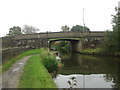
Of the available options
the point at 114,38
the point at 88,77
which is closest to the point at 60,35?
the point at 114,38

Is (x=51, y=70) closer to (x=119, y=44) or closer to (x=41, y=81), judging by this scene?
(x=41, y=81)

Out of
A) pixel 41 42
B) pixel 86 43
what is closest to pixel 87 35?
pixel 86 43

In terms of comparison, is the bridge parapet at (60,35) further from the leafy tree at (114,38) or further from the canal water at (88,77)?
the canal water at (88,77)

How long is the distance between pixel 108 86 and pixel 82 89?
231 centimetres

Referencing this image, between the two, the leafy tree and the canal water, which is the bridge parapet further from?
the canal water

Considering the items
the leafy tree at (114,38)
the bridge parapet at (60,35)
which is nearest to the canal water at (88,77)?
the leafy tree at (114,38)

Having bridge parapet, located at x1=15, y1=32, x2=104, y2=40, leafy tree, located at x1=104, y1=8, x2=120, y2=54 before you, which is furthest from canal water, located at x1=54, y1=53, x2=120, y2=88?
bridge parapet, located at x1=15, y1=32, x2=104, y2=40

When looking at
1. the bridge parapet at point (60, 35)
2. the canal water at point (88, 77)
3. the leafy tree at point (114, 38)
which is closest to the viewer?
the canal water at point (88, 77)

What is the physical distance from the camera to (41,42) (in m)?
43.2

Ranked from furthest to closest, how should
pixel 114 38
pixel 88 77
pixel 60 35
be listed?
pixel 60 35 < pixel 114 38 < pixel 88 77

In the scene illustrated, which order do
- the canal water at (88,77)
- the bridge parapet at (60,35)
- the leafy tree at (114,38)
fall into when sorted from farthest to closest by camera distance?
the bridge parapet at (60,35) → the leafy tree at (114,38) → the canal water at (88,77)

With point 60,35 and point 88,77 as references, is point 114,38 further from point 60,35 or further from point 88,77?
point 88,77

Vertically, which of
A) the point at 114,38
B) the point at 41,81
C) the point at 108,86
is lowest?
the point at 108,86

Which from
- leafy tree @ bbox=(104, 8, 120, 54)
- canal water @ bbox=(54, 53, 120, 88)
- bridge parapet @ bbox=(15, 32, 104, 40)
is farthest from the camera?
bridge parapet @ bbox=(15, 32, 104, 40)
